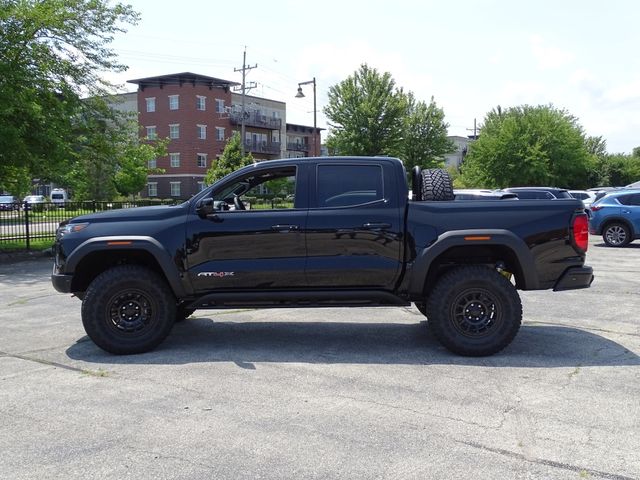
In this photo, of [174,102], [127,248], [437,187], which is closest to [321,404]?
[127,248]

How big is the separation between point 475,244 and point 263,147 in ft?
216

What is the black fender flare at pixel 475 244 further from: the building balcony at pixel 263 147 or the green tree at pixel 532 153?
the building balcony at pixel 263 147

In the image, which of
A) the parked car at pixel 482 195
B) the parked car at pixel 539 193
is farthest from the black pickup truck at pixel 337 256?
the parked car at pixel 539 193

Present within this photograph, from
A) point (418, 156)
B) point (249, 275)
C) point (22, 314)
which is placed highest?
point (418, 156)

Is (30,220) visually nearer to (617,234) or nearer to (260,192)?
(260,192)

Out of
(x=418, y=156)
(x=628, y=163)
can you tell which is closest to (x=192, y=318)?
(x=418, y=156)

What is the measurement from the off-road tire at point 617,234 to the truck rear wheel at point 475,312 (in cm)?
1369

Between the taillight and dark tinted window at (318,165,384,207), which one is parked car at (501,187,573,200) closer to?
the taillight

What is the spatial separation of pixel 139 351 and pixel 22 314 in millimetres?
3319

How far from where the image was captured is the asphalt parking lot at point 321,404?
11.5ft

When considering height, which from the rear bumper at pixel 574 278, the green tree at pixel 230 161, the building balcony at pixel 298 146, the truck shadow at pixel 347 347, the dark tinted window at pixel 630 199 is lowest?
the truck shadow at pixel 347 347

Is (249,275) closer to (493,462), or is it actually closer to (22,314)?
(493,462)

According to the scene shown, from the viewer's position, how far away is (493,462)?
350 centimetres

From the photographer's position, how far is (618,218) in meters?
17.4
